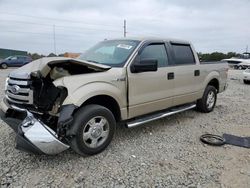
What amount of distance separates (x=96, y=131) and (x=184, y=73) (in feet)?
8.46

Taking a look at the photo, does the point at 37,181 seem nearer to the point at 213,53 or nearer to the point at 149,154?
the point at 149,154

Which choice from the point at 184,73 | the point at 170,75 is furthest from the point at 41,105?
the point at 184,73

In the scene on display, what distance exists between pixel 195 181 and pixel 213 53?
49378 millimetres

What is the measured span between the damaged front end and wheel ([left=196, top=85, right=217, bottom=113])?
10.8 feet

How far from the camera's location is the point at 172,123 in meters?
5.81

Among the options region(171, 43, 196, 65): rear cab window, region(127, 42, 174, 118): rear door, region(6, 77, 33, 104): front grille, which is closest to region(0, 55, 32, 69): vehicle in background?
region(171, 43, 196, 65): rear cab window

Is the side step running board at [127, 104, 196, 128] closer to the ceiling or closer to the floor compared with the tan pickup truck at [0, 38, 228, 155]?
closer to the floor

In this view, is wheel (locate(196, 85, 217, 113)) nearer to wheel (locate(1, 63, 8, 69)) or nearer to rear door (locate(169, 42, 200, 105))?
rear door (locate(169, 42, 200, 105))

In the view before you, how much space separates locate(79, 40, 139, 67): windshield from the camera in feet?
15.1

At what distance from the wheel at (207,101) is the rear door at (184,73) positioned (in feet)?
1.70

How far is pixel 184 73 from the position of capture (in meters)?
5.64

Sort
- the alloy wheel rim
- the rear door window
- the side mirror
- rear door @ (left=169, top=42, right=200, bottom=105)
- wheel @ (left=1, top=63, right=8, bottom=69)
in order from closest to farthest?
the alloy wheel rim → the side mirror → the rear door window → rear door @ (left=169, top=42, right=200, bottom=105) → wheel @ (left=1, top=63, right=8, bottom=69)

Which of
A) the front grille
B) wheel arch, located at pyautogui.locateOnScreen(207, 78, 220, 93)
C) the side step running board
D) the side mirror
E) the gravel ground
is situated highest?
the side mirror

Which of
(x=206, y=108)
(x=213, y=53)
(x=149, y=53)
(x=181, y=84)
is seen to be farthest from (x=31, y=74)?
(x=213, y=53)
